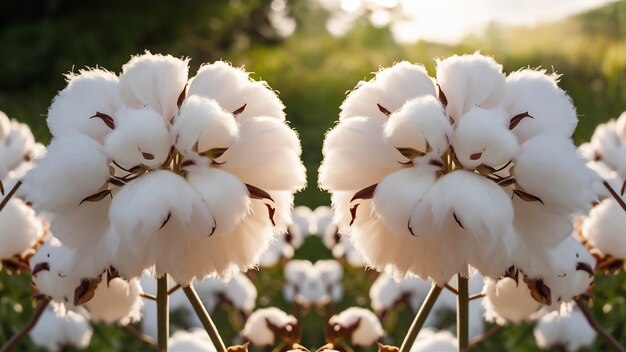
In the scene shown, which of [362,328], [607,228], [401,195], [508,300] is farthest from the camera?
[362,328]

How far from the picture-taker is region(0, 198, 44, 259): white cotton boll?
121cm

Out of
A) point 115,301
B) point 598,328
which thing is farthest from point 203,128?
point 598,328

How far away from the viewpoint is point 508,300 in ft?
3.58

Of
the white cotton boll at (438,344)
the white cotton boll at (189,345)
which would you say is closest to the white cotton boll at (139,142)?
the white cotton boll at (189,345)

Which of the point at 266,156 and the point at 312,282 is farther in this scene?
the point at 312,282

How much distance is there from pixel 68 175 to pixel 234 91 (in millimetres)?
201

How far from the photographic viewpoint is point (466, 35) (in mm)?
11430

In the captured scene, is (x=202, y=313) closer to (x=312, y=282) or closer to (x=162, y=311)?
(x=162, y=311)

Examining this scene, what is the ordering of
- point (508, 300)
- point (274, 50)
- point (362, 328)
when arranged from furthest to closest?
point (274, 50), point (362, 328), point (508, 300)

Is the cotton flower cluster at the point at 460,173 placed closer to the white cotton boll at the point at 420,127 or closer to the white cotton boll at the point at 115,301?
the white cotton boll at the point at 420,127

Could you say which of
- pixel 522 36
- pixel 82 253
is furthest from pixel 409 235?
pixel 522 36

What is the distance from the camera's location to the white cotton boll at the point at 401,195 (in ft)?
2.56

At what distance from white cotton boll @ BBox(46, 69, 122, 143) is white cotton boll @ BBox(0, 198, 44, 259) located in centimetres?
37

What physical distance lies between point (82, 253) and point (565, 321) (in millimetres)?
1298
